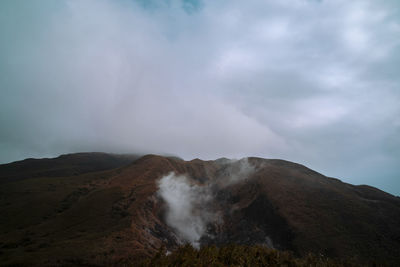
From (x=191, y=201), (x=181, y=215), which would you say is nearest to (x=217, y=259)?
(x=181, y=215)

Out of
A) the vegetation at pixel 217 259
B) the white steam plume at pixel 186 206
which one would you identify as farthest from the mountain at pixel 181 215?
the vegetation at pixel 217 259

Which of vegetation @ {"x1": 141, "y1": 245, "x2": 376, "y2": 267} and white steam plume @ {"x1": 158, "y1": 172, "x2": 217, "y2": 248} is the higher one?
vegetation @ {"x1": 141, "y1": 245, "x2": 376, "y2": 267}

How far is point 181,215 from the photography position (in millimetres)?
72875

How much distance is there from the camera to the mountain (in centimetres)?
4119

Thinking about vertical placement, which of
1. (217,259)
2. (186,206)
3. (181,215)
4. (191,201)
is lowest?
(181,215)

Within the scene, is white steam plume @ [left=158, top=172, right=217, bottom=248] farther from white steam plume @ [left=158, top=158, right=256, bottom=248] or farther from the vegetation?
the vegetation

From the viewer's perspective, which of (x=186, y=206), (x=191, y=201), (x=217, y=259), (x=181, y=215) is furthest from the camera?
(x=191, y=201)

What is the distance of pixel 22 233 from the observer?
46406mm

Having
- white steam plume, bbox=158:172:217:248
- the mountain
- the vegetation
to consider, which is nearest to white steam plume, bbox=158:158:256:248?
white steam plume, bbox=158:172:217:248

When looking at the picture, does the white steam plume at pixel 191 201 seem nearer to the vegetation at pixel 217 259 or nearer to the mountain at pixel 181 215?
the mountain at pixel 181 215

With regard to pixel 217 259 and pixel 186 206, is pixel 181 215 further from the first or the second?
pixel 217 259

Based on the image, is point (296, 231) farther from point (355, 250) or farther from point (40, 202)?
point (40, 202)

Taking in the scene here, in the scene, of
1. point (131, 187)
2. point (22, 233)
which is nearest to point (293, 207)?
point (131, 187)

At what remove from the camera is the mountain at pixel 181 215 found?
135ft
